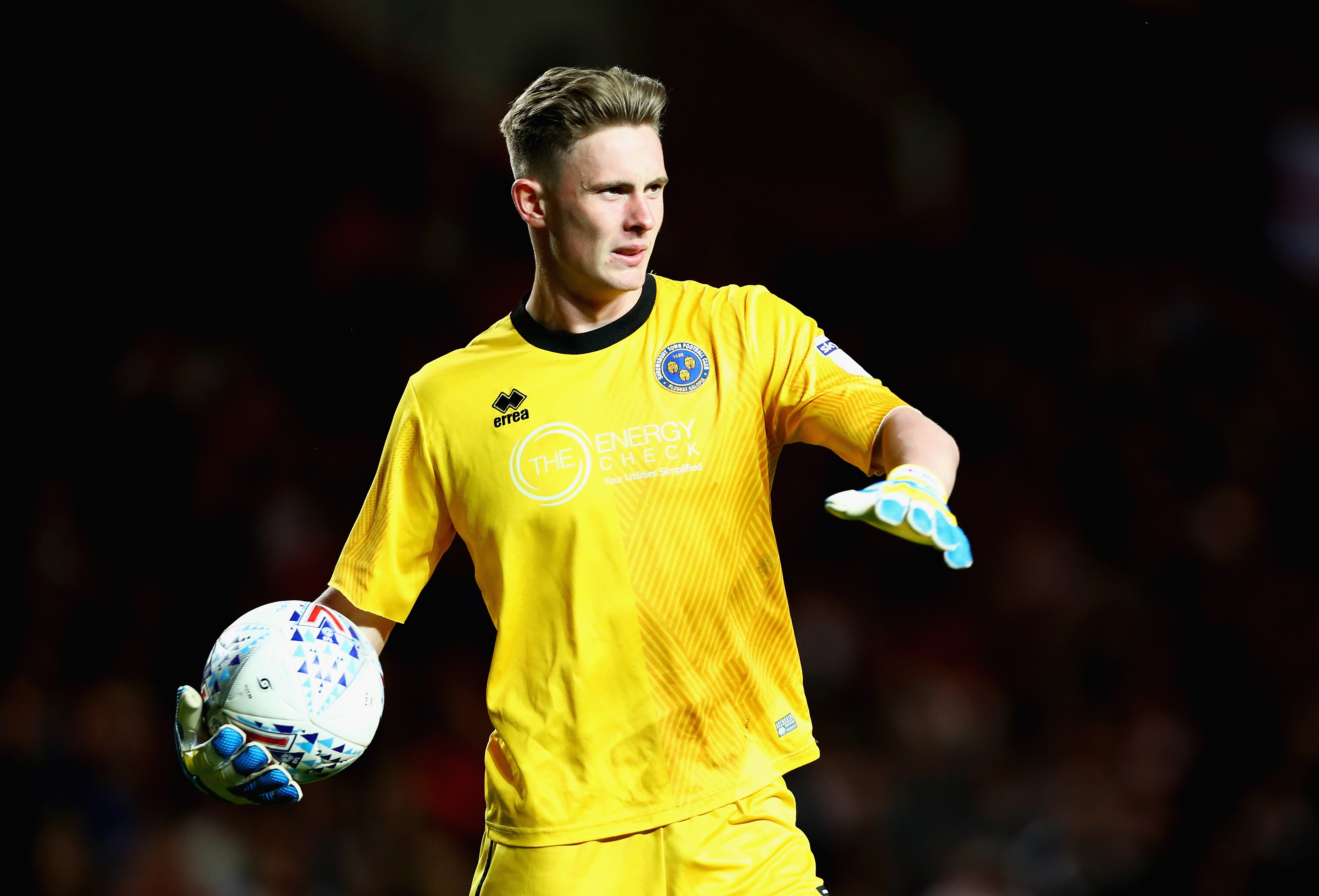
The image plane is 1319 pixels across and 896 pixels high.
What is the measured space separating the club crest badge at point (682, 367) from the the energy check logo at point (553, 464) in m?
0.24

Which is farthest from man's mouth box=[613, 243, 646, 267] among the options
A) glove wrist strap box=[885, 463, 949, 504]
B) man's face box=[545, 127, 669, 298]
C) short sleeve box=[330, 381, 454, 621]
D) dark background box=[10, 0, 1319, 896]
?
dark background box=[10, 0, 1319, 896]

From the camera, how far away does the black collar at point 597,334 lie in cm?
346

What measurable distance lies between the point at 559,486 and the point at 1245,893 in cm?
454

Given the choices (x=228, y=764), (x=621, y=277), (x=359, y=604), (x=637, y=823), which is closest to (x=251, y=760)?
(x=228, y=764)

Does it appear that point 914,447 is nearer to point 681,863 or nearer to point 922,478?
point 922,478

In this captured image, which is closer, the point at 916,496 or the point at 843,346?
the point at 916,496

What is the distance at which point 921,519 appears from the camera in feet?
8.53

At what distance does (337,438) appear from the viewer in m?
8.82

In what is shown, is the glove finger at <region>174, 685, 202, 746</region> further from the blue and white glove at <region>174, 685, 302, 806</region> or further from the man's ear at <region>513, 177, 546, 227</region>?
the man's ear at <region>513, 177, 546, 227</region>

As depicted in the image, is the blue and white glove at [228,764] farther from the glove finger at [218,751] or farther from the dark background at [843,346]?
the dark background at [843,346]

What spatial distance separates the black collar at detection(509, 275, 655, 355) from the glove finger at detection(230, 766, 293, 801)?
3.78 ft

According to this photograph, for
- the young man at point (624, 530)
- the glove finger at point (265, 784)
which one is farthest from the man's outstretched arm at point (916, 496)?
the glove finger at point (265, 784)

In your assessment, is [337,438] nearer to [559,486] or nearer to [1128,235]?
[1128,235]

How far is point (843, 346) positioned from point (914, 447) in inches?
228
